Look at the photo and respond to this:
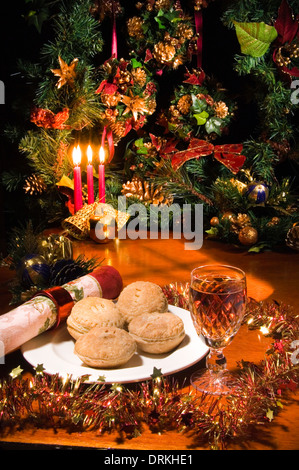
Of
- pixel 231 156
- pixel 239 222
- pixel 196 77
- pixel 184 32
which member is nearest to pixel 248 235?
pixel 239 222

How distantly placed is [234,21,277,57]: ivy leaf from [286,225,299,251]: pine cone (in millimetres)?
504

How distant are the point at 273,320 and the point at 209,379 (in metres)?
0.21

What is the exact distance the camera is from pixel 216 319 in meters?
0.67

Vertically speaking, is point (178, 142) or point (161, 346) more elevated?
point (178, 142)

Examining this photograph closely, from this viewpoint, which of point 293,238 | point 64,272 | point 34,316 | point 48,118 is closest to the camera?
point 34,316

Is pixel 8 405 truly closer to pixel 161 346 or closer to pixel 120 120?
pixel 161 346

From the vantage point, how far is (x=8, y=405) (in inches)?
24.4

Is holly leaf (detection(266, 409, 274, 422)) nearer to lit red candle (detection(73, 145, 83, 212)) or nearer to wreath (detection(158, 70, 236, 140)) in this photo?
lit red candle (detection(73, 145, 83, 212))

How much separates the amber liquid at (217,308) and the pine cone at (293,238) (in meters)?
0.68

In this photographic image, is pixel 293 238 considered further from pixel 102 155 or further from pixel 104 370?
pixel 104 370

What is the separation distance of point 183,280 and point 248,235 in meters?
0.31

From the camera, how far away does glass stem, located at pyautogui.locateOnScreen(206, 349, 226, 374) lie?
691 millimetres
